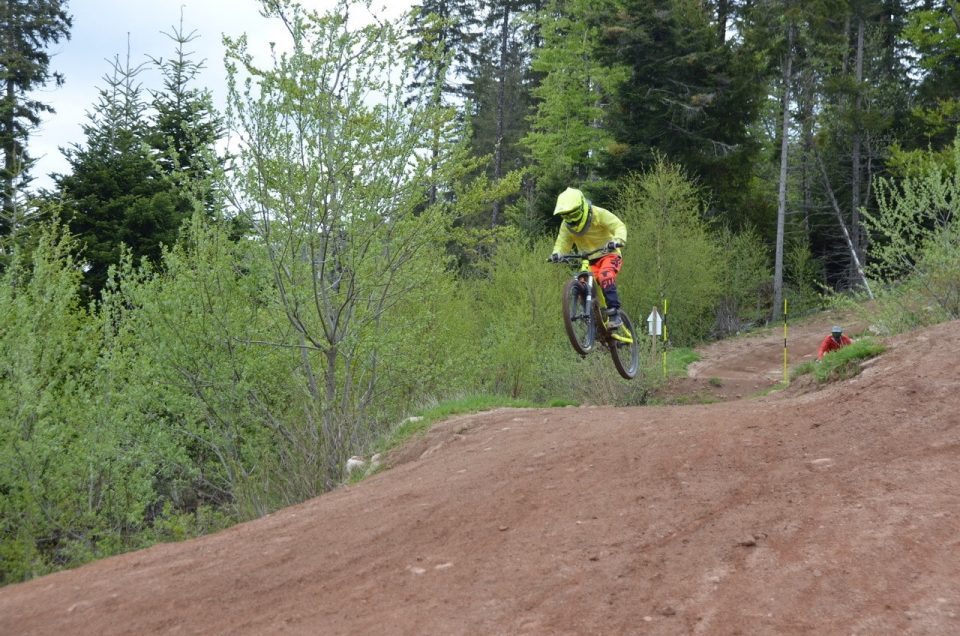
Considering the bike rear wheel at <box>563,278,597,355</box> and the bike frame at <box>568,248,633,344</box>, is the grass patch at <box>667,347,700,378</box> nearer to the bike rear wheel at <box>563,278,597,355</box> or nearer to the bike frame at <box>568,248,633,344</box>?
the bike frame at <box>568,248,633,344</box>

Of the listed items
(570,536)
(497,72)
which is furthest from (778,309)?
(570,536)

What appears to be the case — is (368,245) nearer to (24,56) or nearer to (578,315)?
(578,315)

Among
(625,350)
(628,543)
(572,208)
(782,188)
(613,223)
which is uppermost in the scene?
(782,188)

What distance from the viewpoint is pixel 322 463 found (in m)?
11.4

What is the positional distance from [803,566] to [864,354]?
5.44 meters

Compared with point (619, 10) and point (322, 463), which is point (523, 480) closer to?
point (322, 463)

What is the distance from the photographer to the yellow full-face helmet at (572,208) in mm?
9172

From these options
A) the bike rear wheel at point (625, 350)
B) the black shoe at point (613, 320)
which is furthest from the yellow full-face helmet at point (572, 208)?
the bike rear wheel at point (625, 350)

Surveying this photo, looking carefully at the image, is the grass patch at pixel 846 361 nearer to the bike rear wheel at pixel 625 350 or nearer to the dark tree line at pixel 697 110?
the bike rear wheel at pixel 625 350

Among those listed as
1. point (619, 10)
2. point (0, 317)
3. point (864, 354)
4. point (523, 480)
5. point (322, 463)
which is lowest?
point (322, 463)

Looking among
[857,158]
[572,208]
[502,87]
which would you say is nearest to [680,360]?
[572,208]

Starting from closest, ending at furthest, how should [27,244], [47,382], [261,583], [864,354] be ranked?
[261,583]
[864,354]
[47,382]
[27,244]

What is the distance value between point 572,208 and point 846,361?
11.4 ft

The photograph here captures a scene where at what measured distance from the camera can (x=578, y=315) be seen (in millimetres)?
9961
